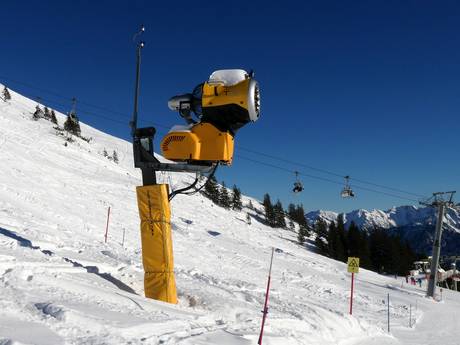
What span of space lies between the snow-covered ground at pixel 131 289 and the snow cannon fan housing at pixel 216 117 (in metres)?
2.79

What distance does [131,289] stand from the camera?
9.43 m

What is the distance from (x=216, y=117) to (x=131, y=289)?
4.20 m

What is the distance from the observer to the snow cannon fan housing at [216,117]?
784 cm

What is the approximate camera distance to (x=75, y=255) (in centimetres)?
1149

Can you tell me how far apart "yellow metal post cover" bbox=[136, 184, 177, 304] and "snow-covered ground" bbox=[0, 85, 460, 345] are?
1.45 feet

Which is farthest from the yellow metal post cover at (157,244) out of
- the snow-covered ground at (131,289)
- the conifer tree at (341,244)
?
the conifer tree at (341,244)

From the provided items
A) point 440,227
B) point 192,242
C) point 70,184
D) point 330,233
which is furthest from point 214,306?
point 330,233

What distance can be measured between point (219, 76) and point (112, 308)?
435 cm

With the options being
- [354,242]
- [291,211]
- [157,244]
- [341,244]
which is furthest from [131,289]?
[291,211]

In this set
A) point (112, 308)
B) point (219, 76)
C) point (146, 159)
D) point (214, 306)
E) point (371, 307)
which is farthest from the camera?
point (371, 307)

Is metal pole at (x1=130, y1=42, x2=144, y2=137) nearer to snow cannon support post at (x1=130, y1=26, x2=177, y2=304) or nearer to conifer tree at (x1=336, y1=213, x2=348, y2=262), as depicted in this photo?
snow cannon support post at (x1=130, y1=26, x2=177, y2=304)

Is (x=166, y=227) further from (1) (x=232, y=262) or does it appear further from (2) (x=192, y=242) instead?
(2) (x=192, y=242)

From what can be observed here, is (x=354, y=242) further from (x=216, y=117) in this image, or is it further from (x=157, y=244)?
(x=216, y=117)

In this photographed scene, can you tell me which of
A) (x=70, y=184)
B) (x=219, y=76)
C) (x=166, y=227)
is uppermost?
(x=70, y=184)
